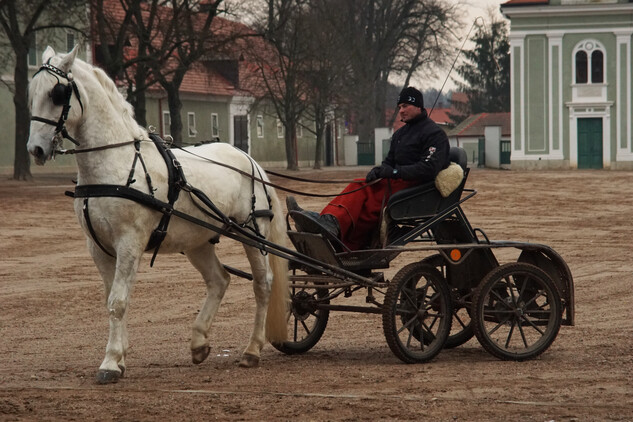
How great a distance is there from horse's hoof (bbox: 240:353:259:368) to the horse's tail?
19.2 inches

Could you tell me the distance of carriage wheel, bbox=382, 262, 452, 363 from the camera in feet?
26.6

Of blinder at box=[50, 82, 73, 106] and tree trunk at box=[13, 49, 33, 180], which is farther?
tree trunk at box=[13, 49, 33, 180]

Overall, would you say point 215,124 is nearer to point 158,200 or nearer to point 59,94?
point 158,200

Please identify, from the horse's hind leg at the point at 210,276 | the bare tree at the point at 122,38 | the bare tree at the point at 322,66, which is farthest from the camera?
the bare tree at the point at 322,66

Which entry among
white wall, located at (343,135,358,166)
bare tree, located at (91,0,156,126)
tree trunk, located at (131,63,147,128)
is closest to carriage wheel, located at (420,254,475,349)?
bare tree, located at (91,0,156,126)

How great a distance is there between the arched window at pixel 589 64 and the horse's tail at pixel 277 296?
4849cm

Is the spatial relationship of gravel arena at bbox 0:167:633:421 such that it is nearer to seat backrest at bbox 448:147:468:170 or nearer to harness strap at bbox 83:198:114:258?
harness strap at bbox 83:198:114:258

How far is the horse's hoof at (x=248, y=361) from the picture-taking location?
27.1 ft

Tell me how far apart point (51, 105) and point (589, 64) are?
5064 cm

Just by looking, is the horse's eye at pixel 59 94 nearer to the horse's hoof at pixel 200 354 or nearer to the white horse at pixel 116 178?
the white horse at pixel 116 178

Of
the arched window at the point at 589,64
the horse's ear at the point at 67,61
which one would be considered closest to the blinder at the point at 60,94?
Result: the horse's ear at the point at 67,61

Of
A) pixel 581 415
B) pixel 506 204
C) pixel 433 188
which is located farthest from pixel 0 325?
pixel 506 204

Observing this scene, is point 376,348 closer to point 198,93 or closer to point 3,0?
point 3,0

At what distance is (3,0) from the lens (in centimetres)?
3438
